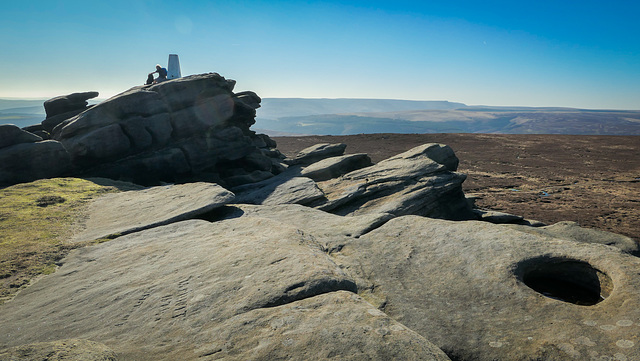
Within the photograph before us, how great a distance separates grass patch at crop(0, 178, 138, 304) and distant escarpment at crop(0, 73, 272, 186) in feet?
7.74

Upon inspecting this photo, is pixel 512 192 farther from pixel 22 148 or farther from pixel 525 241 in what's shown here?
pixel 22 148

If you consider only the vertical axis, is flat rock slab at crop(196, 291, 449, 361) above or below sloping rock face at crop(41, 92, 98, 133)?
below

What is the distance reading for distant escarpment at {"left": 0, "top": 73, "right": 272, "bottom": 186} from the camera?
21.6 meters

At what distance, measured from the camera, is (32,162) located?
21.0 meters

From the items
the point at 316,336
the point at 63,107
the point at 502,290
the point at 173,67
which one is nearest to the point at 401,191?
the point at 502,290

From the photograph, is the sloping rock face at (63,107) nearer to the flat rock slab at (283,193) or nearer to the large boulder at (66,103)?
the large boulder at (66,103)

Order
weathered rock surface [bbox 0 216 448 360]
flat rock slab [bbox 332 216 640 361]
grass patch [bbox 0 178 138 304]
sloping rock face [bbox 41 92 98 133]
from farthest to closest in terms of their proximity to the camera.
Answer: sloping rock face [bbox 41 92 98 133] → grass patch [bbox 0 178 138 304] → flat rock slab [bbox 332 216 640 361] → weathered rock surface [bbox 0 216 448 360]

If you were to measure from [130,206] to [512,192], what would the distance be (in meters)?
32.4

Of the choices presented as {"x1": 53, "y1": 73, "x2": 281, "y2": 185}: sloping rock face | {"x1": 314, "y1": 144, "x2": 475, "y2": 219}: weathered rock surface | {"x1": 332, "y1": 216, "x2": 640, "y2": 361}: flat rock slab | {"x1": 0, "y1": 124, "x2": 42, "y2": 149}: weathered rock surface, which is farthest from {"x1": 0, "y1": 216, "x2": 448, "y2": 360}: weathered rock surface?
{"x1": 0, "y1": 124, "x2": 42, "y2": 149}: weathered rock surface

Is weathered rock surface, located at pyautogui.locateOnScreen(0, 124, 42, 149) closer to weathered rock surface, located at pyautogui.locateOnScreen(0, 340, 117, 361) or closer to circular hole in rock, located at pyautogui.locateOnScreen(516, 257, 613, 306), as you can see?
weathered rock surface, located at pyautogui.locateOnScreen(0, 340, 117, 361)

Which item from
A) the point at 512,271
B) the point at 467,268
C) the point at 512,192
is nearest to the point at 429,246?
the point at 467,268

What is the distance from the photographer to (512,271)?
28.5 ft

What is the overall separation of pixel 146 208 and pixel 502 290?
14177 mm

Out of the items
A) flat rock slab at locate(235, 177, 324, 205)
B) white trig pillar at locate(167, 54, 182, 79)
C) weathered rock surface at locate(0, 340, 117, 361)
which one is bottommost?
flat rock slab at locate(235, 177, 324, 205)
